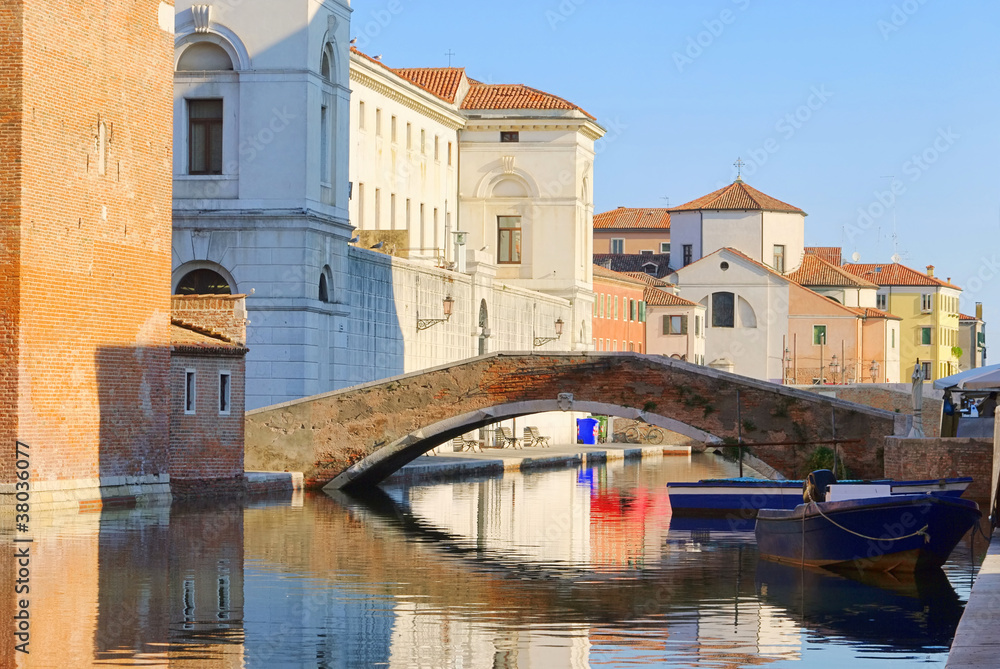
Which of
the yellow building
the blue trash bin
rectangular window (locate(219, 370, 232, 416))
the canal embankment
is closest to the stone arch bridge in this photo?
rectangular window (locate(219, 370, 232, 416))

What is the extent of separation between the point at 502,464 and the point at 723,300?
40.9 meters

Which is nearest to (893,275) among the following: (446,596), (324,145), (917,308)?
(917,308)

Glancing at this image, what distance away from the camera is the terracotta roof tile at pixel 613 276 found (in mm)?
66562

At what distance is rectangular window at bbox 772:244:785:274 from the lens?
88688 millimetres

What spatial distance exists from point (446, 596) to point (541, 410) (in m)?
15.1

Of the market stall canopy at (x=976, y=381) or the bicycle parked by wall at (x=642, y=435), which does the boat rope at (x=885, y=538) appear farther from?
the bicycle parked by wall at (x=642, y=435)

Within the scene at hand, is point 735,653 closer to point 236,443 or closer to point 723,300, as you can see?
point 236,443

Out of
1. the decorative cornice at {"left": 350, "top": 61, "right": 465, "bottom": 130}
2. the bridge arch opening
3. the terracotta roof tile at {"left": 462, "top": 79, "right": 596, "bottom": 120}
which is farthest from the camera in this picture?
the terracotta roof tile at {"left": 462, "top": 79, "right": 596, "bottom": 120}

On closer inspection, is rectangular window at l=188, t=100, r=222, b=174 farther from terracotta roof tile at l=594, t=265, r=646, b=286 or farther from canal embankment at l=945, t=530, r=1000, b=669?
terracotta roof tile at l=594, t=265, r=646, b=286

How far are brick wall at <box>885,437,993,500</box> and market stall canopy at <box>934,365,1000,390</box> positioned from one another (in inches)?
33.2

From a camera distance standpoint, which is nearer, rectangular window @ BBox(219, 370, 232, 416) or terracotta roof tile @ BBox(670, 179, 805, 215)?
rectangular window @ BBox(219, 370, 232, 416)

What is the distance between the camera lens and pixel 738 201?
87.4 m

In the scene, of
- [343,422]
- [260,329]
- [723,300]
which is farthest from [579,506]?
[723,300]

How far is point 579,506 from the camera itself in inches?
1226
